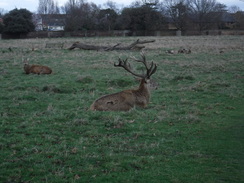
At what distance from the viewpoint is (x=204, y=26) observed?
3228 inches

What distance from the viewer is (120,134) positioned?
24.7ft

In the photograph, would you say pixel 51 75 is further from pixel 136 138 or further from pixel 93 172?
pixel 93 172

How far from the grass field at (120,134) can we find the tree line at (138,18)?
5623cm

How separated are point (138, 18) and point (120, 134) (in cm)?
6679

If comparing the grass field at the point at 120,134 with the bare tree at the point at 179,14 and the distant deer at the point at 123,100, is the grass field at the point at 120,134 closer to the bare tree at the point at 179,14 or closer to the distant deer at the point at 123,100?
the distant deer at the point at 123,100

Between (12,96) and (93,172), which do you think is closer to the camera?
(93,172)

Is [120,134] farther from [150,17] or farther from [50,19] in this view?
[50,19]

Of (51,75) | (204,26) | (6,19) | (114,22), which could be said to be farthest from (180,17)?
(51,75)

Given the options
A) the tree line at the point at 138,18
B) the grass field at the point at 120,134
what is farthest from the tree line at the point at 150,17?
the grass field at the point at 120,134

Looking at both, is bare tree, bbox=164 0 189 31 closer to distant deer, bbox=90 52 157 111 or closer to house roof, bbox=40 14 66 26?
house roof, bbox=40 14 66 26

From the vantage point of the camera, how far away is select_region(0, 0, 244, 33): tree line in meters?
67.2

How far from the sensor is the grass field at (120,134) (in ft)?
18.3


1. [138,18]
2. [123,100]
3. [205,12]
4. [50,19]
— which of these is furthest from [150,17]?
[123,100]

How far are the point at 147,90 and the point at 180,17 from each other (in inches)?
2891
